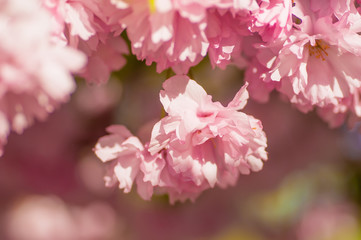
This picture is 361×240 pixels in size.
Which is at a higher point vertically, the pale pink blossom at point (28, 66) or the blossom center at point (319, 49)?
the pale pink blossom at point (28, 66)

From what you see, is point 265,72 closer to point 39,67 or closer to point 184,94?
point 184,94

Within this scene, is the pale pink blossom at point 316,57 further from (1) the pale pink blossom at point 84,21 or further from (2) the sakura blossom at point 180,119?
(1) the pale pink blossom at point 84,21


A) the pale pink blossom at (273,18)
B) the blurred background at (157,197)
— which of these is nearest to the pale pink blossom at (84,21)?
the pale pink blossom at (273,18)

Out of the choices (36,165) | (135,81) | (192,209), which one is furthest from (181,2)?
(192,209)

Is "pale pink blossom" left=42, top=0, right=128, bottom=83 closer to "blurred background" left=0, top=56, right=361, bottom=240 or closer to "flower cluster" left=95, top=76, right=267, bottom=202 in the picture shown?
"flower cluster" left=95, top=76, right=267, bottom=202

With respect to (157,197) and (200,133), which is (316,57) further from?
(157,197)

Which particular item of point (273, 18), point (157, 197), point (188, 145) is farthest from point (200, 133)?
point (157, 197)
